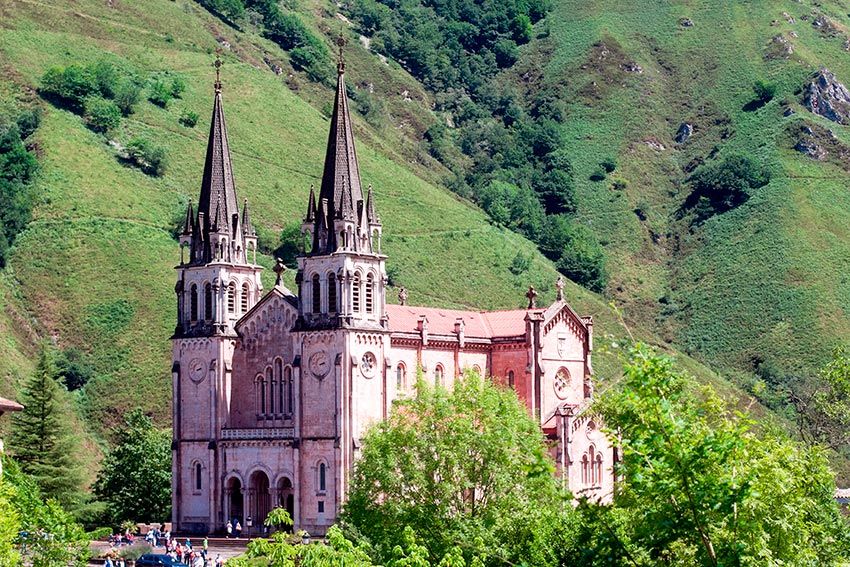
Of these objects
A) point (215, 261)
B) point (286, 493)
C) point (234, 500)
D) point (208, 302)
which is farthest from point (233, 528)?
point (215, 261)

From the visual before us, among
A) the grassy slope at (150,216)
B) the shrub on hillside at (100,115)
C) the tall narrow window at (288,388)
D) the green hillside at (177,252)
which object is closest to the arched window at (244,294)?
the tall narrow window at (288,388)

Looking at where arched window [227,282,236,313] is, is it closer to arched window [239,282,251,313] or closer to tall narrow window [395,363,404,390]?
arched window [239,282,251,313]

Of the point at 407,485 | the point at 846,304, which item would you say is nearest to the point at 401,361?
the point at 407,485

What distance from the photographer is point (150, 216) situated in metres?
159

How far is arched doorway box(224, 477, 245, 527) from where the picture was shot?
340ft

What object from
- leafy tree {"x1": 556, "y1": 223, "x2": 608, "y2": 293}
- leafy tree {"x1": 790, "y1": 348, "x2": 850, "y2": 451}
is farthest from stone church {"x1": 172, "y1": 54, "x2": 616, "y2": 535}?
leafy tree {"x1": 556, "y1": 223, "x2": 608, "y2": 293}

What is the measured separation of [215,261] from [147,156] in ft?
215

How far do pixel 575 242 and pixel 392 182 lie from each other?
69.8 feet

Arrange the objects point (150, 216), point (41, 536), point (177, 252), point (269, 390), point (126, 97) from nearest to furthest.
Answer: point (41, 536) → point (269, 390) → point (177, 252) → point (150, 216) → point (126, 97)

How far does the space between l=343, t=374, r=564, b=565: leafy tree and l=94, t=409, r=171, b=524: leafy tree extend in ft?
74.3

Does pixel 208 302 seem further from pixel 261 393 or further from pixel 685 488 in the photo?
pixel 685 488

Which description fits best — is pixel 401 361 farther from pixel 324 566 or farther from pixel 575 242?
pixel 575 242

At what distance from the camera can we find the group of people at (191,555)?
8434 cm

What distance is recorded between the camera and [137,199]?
162 meters
